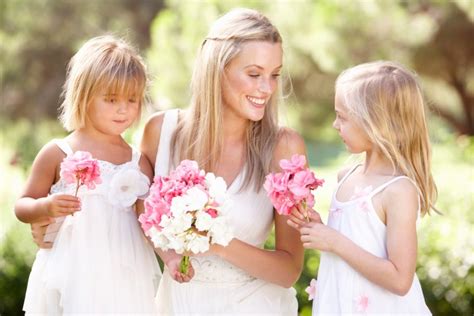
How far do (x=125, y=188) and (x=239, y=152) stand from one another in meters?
0.54

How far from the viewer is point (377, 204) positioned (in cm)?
335

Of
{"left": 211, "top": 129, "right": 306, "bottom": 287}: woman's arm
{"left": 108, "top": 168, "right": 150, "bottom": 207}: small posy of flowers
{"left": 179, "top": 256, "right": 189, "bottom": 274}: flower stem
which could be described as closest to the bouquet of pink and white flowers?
{"left": 179, "top": 256, "right": 189, "bottom": 274}: flower stem

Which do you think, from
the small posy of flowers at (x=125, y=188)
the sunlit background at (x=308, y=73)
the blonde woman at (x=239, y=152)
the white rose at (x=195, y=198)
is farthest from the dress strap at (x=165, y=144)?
the white rose at (x=195, y=198)

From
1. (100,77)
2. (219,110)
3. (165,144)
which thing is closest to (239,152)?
(219,110)

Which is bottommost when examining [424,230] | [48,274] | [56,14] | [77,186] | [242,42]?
[424,230]

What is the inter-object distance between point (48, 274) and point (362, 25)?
1187cm

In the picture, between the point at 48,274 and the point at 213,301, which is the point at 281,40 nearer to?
the point at 213,301

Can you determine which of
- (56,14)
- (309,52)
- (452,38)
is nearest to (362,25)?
(309,52)

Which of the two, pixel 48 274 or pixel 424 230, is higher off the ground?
pixel 48 274

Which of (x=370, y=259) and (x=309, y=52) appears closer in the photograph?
(x=370, y=259)

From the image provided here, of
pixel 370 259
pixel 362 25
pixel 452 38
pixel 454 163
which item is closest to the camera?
pixel 370 259

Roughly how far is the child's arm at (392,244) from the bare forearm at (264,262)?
301 millimetres

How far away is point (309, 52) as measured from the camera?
50.8ft

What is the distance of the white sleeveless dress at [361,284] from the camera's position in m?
3.33
